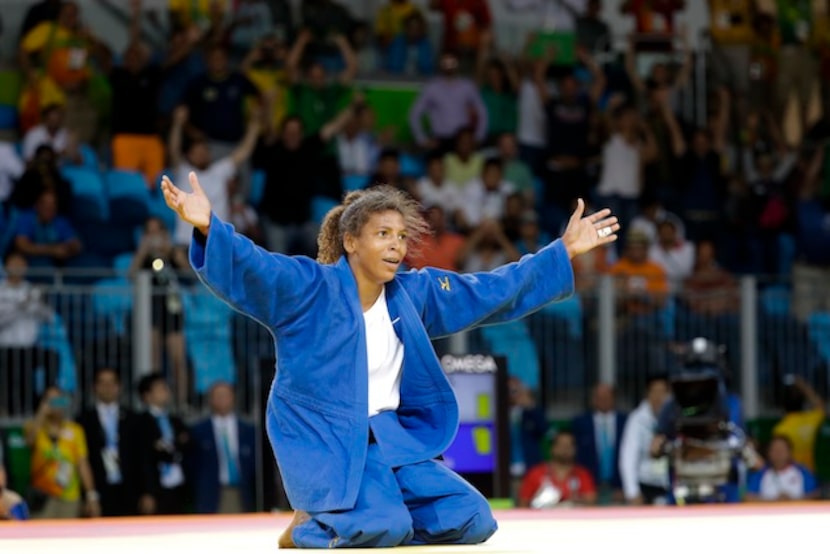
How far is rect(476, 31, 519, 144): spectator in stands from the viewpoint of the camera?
15.9m

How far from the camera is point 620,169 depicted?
15578 millimetres

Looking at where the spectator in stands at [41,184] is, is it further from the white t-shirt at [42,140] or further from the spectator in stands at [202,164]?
the spectator in stands at [202,164]

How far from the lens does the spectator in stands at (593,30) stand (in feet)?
56.2

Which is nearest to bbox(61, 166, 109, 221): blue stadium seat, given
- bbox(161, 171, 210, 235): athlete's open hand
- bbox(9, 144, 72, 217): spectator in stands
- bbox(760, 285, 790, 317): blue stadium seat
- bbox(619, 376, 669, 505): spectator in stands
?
bbox(9, 144, 72, 217): spectator in stands

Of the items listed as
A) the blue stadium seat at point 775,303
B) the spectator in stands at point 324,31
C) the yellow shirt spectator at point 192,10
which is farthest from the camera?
the spectator in stands at point 324,31

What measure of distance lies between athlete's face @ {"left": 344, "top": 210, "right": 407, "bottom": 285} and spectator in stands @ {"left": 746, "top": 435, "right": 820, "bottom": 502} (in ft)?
21.9

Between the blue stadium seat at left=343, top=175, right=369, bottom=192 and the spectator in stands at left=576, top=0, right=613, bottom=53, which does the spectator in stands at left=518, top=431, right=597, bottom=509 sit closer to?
the blue stadium seat at left=343, top=175, right=369, bottom=192

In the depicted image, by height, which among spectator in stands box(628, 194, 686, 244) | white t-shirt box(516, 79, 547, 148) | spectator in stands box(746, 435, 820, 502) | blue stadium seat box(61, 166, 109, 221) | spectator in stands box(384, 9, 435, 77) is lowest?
spectator in stands box(746, 435, 820, 502)

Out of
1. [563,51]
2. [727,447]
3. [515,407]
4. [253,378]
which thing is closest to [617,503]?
[515,407]

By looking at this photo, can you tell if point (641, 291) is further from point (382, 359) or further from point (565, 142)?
point (382, 359)

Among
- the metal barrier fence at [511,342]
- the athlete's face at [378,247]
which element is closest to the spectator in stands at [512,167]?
the metal barrier fence at [511,342]

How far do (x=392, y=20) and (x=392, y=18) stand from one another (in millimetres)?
19

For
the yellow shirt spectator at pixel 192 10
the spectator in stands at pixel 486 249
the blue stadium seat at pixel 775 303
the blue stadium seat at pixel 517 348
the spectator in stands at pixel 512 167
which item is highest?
the yellow shirt spectator at pixel 192 10

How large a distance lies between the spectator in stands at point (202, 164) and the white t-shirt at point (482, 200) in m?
1.89
